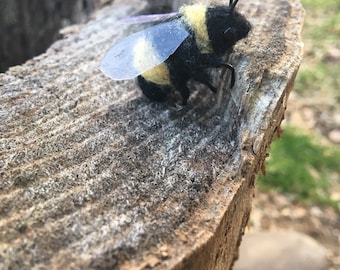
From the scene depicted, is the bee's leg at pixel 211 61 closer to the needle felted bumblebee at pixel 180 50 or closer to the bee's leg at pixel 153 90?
the needle felted bumblebee at pixel 180 50

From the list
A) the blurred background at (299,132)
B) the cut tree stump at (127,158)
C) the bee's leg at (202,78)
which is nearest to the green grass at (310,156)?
the blurred background at (299,132)

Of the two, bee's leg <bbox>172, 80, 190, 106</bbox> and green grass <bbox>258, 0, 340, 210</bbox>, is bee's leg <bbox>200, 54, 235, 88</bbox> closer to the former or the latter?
bee's leg <bbox>172, 80, 190, 106</bbox>

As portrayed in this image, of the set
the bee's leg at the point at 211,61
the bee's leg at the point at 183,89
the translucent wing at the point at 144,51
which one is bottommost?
the bee's leg at the point at 183,89

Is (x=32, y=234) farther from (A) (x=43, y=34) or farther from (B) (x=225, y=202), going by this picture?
(A) (x=43, y=34)

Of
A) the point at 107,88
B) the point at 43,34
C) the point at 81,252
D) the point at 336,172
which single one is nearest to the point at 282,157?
the point at 336,172

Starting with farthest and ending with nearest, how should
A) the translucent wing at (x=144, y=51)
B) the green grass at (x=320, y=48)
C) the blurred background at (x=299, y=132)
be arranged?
the green grass at (x=320, y=48) → the blurred background at (x=299, y=132) → the translucent wing at (x=144, y=51)

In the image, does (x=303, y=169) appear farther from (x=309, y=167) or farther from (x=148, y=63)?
(x=148, y=63)

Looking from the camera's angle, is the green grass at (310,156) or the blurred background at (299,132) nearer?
the blurred background at (299,132)
